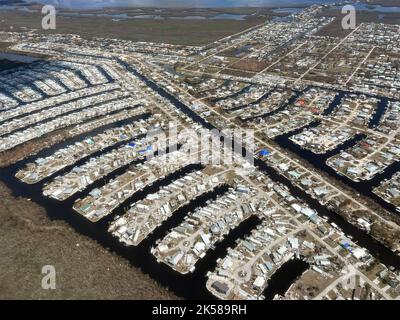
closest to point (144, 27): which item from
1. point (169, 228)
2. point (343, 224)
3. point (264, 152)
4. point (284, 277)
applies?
point (264, 152)

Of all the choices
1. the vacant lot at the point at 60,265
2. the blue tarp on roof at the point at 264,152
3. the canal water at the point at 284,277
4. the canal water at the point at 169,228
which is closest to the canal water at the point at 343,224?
the canal water at the point at 169,228

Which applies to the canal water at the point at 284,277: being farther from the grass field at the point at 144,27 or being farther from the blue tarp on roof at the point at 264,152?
the grass field at the point at 144,27

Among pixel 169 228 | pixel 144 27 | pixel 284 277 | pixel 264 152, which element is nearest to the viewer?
pixel 284 277

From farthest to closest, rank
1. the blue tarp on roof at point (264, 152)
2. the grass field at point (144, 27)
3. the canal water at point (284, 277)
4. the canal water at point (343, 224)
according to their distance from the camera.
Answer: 1. the grass field at point (144, 27)
2. the blue tarp on roof at point (264, 152)
3. the canal water at point (343, 224)
4. the canal water at point (284, 277)

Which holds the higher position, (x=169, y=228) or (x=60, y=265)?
(x=169, y=228)

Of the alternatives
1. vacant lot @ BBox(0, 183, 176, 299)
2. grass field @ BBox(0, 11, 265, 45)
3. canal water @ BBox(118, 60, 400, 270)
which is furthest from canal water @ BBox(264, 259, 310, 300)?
grass field @ BBox(0, 11, 265, 45)

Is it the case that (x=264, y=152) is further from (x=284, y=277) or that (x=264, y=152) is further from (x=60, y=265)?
(x=60, y=265)

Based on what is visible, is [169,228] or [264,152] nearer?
[169,228]

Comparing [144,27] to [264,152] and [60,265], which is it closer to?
[264,152]

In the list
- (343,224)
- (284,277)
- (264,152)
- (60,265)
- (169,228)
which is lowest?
(284,277)

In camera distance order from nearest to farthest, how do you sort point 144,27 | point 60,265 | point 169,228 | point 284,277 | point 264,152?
→ point 284,277, point 60,265, point 169,228, point 264,152, point 144,27
